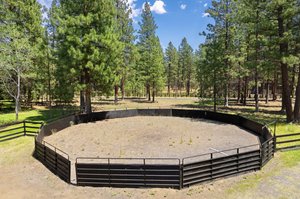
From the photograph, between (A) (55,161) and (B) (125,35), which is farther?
(B) (125,35)

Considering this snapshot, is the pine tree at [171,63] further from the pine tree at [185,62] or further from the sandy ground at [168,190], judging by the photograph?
the sandy ground at [168,190]

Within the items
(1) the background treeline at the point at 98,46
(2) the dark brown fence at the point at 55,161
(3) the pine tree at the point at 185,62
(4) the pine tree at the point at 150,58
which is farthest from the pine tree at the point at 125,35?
(3) the pine tree at the point at 185,62

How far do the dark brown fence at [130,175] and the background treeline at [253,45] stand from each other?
17983 mm

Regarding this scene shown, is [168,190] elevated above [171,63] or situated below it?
below

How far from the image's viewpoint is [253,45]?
31344 mm

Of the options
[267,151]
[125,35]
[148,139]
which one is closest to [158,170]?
[267,151]

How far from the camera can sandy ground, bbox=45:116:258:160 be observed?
55.8 feet

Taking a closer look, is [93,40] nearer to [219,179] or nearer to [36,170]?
[36,170]

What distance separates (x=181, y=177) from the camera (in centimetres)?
1172

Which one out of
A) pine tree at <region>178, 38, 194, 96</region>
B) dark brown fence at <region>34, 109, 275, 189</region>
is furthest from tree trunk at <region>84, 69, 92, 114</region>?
pine tree at <region>178, 38, 194, 96</region>

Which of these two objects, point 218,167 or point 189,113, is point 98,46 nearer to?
point 189,113

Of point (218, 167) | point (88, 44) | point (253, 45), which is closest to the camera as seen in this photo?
point (218, 167)

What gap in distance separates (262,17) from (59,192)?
987 inches

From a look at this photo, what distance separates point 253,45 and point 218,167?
2323cm
